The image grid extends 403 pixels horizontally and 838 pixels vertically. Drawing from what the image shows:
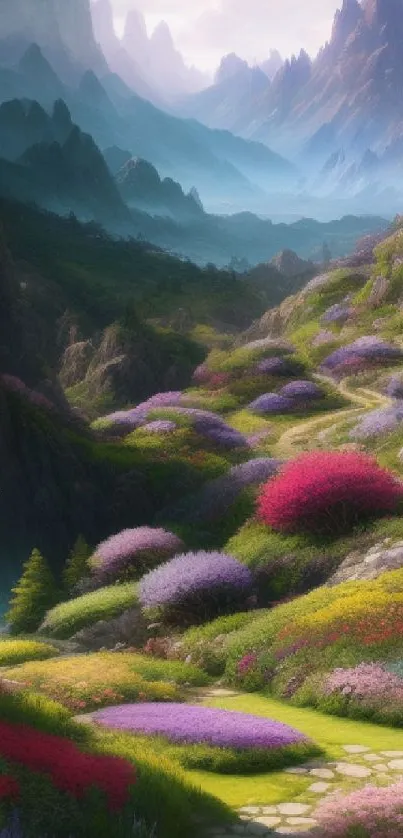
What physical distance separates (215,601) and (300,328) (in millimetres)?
47868

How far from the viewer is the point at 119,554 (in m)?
25.0

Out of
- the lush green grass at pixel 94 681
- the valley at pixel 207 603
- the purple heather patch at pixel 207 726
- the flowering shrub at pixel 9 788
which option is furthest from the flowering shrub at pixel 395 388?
the flowering shrub at pixel 9 788

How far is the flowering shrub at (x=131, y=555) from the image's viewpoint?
81.7 ft

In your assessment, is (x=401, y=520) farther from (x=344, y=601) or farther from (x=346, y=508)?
(x=344, y=601)

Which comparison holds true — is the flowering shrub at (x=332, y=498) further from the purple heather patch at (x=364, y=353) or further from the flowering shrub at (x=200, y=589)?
the purple heather patch at (x=364, y=353)

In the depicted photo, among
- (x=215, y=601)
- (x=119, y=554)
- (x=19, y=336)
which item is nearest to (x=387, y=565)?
(x=215, y=601)

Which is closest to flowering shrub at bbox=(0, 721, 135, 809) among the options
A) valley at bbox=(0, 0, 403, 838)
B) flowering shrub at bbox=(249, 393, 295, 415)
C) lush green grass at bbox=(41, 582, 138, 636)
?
valley at bbox=(0, 0, 403, 838)

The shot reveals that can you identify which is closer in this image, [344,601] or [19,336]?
[344,601]

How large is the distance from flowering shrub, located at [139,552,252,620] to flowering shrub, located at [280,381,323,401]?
2570 centimetres

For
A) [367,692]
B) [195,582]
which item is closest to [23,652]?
[195,582]

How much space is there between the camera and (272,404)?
147 ft

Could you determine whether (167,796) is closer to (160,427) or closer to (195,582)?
(195,582)

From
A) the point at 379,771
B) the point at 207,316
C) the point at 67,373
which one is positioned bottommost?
the point at 379,771

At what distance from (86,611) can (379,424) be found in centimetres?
1619
